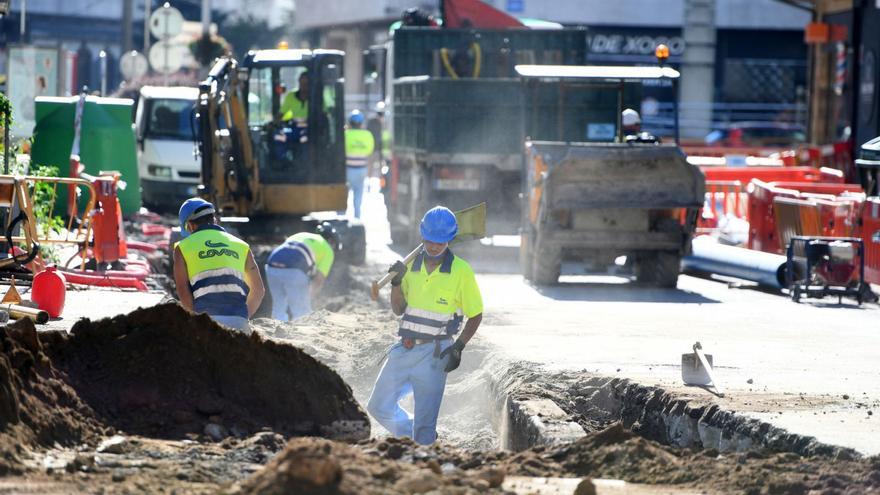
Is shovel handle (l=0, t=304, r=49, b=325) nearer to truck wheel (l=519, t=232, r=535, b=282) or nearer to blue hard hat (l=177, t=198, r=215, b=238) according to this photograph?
blue hard hat (l=177, t=198, r=215, b=238)

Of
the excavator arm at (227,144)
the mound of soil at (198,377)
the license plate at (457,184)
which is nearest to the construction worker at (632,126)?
the license plate at (457,184)

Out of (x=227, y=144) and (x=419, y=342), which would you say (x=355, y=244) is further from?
(x=419, y=342)

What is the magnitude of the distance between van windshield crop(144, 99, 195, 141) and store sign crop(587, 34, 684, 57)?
1077 inches

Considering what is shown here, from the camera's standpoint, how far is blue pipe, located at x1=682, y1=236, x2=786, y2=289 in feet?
59.5

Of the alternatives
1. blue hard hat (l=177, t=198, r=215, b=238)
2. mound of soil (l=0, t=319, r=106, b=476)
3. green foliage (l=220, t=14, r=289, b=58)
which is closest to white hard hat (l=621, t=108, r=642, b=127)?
blue hard hat (l=177, t=198, r=215, b=238)

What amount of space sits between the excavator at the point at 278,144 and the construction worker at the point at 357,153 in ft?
15.5

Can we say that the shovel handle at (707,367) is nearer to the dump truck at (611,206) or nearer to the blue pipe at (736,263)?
the dump truck at (611,206)

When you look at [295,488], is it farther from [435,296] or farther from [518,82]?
[518,82]

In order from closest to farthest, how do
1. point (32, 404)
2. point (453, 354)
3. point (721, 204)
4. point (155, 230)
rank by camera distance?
point (32, 404) < point (453, 354) < point (155, 230) < point (721, 204)

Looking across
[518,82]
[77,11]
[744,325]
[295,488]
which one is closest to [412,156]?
[518,82]

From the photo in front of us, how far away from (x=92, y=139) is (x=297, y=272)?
28.7ft

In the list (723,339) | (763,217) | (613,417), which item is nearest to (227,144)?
(763,217)

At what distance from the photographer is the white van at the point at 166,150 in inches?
1056

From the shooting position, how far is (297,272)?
13.8 metres
